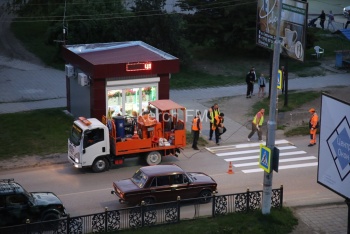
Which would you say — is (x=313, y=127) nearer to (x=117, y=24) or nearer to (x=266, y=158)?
(x=266, y=158)

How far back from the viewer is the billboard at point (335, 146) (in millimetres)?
20672

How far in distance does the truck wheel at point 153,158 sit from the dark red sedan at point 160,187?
14.6 ft

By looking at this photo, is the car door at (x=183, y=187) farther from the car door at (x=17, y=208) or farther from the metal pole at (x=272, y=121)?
the car door at (x=17, y=208)

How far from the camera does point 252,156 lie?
31.4m

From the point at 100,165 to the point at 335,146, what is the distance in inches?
418

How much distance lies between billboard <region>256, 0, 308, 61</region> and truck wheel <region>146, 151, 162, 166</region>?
25.6 feet

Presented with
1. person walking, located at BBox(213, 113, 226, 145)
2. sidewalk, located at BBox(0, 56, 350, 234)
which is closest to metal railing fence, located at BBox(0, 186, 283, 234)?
person walking, located at BBox(213, 113, 226, 145)

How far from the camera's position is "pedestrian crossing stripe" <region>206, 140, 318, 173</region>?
30.1 m

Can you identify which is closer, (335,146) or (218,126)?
(335,146)

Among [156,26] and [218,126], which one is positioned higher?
[156,26]

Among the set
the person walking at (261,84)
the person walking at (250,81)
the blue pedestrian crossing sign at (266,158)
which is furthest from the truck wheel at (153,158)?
the person walking at (261,84)

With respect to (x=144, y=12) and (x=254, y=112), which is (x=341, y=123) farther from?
(x=144, y=12)

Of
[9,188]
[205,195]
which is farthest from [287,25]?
[9,188]

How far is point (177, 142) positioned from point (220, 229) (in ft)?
26.5
